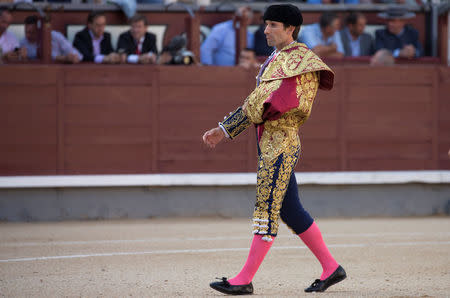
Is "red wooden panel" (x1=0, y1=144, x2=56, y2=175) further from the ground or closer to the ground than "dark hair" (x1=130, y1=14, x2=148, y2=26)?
closer to the ground

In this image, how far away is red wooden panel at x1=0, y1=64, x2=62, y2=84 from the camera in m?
7.73

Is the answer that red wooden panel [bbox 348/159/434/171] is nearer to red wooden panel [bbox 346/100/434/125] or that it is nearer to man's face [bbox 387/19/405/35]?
red wooden panel [bbox 346/100/434/125]

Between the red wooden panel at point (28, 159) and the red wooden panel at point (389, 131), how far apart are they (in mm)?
2778

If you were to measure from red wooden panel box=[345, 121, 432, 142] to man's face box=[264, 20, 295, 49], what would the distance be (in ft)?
15.1

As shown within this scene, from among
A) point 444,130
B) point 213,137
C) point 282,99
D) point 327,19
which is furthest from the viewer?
point 444,130

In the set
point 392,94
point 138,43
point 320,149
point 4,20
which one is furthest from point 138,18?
point 392,94

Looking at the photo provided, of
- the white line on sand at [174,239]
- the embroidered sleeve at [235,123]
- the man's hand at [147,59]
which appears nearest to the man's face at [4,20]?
the man's hand at [147,59]

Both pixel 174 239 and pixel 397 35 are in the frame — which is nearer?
pixel 174 239

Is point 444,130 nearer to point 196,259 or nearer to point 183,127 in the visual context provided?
point 183,127

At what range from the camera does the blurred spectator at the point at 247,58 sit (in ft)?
26.2

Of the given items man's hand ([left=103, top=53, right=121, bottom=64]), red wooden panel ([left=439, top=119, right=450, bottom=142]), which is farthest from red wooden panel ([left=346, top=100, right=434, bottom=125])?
man's hand ([left=103, top=53, right=121, bottom=64])

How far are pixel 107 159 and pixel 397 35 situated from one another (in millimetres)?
3178

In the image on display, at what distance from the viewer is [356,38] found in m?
8.62

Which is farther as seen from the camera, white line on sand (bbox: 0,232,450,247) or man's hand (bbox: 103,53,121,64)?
man's hand (bbox: 103,53,121,64)
